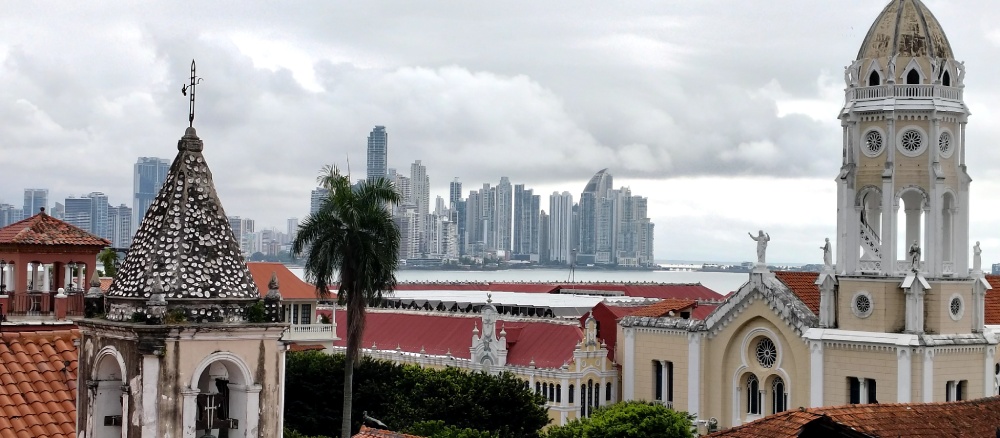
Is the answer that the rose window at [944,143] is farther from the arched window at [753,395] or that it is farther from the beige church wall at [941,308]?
the arched window at [753,395]

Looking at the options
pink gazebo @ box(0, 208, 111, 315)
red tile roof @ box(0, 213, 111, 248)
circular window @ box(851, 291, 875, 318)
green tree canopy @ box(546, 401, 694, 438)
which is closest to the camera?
pink gazebo @ box(0, 208, 111, 315)

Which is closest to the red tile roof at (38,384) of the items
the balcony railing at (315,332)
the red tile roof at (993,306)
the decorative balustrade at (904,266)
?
the decorative balustrade at (904,266)

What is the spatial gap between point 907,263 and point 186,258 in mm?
42431

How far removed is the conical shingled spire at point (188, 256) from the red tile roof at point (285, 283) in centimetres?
5006

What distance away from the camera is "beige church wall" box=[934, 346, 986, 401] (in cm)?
5344

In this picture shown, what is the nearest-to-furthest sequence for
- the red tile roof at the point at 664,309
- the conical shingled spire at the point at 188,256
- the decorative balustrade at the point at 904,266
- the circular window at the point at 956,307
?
the conical shingled spire at the point at 188,256, the decorative balustrade at the point at 904,266, the circular window at the point at 956,307, the red tile roof at the point at 664,309

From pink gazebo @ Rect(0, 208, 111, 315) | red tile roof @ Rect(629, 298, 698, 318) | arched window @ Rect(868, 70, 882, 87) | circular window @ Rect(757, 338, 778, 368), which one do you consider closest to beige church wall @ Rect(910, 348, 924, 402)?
circular window @ Rect(757, 338, 778, 368)

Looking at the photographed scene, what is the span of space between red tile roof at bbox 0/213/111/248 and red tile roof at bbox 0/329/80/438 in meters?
7.71

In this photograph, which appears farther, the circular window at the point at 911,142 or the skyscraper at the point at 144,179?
the skyscraper at the point at 144,179

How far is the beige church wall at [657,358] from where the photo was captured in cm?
6300

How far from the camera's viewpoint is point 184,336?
57.3 feet

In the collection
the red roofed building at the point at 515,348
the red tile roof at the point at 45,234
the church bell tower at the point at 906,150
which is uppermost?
the church bell tower at the point at 906,150

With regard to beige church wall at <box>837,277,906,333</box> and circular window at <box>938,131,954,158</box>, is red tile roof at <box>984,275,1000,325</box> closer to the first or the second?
beige church wall at <box>837,277,906,333</box>

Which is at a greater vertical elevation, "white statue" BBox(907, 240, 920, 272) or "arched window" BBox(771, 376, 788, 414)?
"white statue" BBox(907, 240, 920, 272)
